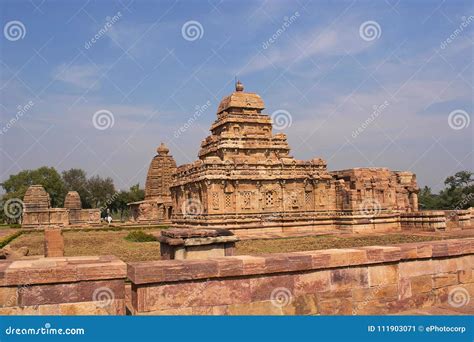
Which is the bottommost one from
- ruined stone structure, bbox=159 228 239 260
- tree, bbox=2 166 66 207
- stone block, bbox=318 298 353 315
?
stone block, bbox=318 298 353 315

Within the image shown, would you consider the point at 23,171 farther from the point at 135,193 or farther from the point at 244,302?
the point at 244,302

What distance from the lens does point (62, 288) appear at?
4500mm

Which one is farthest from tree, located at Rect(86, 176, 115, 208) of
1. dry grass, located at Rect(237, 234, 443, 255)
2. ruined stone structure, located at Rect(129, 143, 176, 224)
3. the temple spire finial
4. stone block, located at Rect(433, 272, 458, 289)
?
stone block, located at Rect(433, 272, 458, 289)

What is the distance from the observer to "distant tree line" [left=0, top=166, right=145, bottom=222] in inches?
2545

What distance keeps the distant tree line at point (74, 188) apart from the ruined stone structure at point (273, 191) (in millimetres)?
36855

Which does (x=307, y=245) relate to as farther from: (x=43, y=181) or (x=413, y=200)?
(x=43, y=181)

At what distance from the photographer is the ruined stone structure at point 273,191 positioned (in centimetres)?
2331

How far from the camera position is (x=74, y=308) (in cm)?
450

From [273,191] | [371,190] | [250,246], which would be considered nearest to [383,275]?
[250,246]

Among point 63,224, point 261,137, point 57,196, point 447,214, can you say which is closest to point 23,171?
point 57,196

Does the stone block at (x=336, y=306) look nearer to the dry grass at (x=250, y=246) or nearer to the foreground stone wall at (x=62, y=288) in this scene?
the foreground stone wall at (x=62, y=288)

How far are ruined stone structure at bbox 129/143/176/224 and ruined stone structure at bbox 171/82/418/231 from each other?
11.9 m

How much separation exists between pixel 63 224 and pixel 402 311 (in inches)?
1316

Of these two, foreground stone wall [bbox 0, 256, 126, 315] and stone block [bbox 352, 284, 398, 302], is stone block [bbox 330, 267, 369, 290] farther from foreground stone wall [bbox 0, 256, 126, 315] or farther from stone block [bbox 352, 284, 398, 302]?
foreground stone wall [bbox 0, 256, 126, 315]
